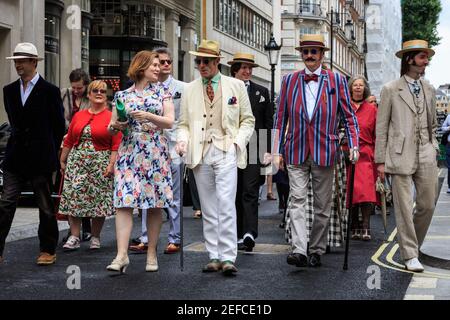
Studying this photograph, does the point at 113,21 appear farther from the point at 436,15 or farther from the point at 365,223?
the point at 436,15

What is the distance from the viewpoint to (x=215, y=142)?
7.75 meters

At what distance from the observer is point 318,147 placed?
8000 mm

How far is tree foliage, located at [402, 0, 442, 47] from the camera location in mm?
90812

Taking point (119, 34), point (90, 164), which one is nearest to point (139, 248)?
point (90, 164)

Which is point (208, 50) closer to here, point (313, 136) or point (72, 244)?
point (313, 136)

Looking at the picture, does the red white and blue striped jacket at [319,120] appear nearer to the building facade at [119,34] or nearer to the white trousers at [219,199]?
the white trousers at [219,199]

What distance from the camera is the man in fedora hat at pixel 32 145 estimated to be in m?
8.13

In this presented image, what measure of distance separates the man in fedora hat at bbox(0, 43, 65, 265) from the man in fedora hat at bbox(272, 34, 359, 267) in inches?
79.7

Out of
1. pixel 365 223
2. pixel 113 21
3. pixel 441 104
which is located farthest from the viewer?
pixel 441 104

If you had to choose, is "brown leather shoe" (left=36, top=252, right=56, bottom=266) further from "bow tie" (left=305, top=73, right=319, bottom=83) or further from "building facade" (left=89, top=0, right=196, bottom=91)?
"building facade" (left=89, top=0, right=196, bottom=91)

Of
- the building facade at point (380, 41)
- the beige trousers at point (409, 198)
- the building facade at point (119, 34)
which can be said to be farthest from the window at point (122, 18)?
the building facade at point (380, 41)

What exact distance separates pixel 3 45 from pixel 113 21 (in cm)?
847

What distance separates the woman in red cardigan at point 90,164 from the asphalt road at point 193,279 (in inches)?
15.8

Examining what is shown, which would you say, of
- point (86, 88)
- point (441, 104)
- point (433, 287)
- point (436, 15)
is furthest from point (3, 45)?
point (441, 104)
